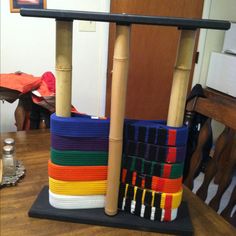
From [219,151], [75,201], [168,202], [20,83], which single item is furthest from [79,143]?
[20,83]

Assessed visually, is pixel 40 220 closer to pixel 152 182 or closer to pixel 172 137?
pixel 152 182

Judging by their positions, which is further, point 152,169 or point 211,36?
point 211,36

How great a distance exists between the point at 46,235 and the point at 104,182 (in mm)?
206

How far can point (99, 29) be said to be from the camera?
2.29 meters

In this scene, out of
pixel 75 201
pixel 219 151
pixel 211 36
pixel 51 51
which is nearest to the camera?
pixel 75 201

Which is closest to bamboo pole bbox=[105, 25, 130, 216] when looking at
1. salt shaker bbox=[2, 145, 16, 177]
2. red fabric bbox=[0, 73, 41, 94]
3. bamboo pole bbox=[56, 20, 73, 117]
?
bamboo pole bbox=[56, 20, 73, 117]

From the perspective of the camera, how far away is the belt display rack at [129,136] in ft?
2.22

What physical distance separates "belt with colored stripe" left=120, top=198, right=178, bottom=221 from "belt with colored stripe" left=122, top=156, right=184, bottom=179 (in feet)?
0.33

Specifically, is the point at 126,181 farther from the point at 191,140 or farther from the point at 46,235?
the point at 191,140

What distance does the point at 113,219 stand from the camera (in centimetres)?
80

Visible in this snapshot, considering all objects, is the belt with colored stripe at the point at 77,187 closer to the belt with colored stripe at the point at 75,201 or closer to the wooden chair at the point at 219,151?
the belt with colored stripe at the point at 75,201

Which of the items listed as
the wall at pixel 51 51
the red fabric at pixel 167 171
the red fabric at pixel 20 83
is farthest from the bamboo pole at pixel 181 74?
the wall at pixel 51 51

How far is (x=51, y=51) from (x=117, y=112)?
5.51 ft

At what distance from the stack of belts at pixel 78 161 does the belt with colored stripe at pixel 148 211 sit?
0.08 meters
